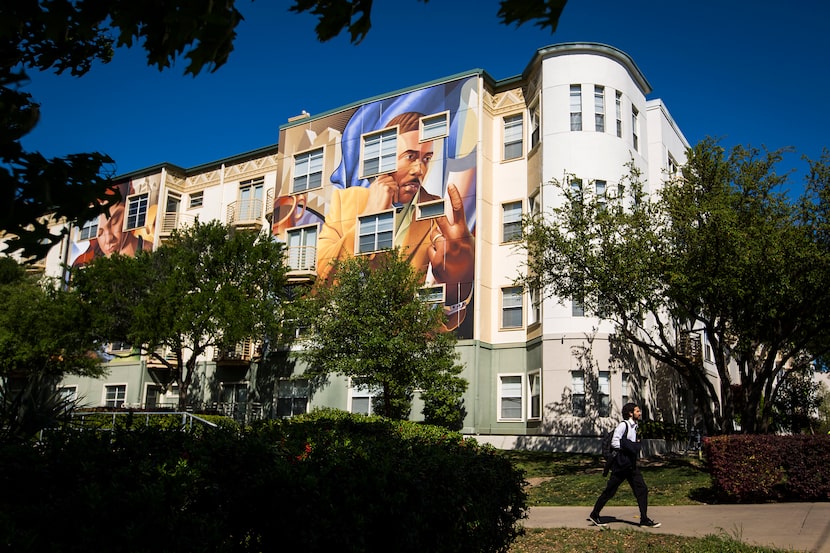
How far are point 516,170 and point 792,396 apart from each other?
1665cm

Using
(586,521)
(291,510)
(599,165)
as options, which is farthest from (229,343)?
(291,510)

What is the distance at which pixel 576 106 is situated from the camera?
28.5 meters

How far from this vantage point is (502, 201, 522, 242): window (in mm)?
29516

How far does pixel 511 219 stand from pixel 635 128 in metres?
6.23

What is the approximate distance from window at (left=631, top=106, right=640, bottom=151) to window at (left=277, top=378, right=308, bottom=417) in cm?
1667

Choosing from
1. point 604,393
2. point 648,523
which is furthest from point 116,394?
point 648,523

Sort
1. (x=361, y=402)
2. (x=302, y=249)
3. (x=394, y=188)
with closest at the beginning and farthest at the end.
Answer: (x=361, y=402) < (x=394, y=188) < (x=302, y=249)

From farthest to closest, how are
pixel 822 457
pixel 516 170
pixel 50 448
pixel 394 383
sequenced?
1. pixel 516 170
2. pixel 394 383
3. pixel 822 457
4. pixel 50 448

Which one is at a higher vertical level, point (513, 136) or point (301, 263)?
point (513, 136)

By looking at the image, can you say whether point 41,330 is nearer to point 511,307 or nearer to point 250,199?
point 250,199

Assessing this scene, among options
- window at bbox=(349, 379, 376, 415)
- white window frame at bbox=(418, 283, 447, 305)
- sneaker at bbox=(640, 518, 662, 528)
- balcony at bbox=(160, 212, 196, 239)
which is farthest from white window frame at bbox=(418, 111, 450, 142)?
sneaker at bbox=(640, 518, 662, 528)

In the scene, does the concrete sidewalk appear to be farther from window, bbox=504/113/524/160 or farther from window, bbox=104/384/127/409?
window, bbox=104/384/127/409

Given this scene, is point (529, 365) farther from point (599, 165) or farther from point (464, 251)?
point (599, 165)

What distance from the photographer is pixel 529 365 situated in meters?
27.6
